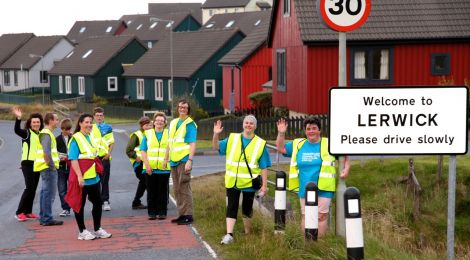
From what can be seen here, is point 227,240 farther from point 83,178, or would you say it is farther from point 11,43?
point 11,43

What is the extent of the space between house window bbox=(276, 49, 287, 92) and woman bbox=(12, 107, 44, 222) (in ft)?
69.3

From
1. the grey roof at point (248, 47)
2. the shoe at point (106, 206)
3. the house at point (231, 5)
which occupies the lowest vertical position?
the shoe at point (106, 206)

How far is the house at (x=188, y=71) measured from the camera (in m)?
50.5

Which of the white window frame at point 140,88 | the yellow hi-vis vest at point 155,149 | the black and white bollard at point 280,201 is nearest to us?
the black and white bollard at point 280,201

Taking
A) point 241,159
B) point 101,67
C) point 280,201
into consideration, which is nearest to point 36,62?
point 101,67

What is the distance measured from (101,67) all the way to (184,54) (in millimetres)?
10402

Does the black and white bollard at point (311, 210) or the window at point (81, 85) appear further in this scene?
the window at point (81, 85)

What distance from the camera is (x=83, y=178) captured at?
1023 centimetres

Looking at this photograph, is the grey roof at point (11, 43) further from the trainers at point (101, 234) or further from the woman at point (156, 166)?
the trainers at point (101, 234)

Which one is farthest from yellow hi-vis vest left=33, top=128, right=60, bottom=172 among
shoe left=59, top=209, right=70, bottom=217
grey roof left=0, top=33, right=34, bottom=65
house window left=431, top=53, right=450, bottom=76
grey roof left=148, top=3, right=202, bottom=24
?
grey roof left=148, top=3, right=202, bottom=24

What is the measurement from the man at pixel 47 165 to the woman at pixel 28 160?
0.63 feet

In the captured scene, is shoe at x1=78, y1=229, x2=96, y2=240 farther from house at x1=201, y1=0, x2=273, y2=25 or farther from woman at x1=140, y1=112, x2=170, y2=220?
house at x1=201, y1=0, x2=273, y2=25

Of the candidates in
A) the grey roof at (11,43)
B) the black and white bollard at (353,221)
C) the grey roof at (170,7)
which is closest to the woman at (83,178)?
the black and white bollard at (353,221)

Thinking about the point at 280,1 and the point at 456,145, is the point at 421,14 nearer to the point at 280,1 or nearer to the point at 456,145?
the point at 280,1
